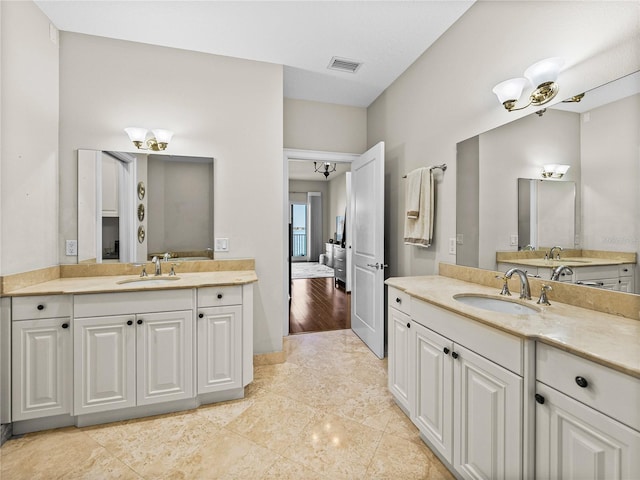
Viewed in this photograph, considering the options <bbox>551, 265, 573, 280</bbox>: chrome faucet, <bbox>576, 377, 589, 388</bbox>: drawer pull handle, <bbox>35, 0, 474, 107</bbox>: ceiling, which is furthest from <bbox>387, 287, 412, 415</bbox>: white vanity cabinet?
<bbox>35, 0, 474, 107</bbox>: ceiling

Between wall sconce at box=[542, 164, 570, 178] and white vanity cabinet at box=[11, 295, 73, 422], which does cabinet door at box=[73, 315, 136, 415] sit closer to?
white vanity cabinet at box=[11, 295, 73, 422]

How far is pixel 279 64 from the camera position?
2.69 m

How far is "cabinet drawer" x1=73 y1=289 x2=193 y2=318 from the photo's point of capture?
1807 millimetres

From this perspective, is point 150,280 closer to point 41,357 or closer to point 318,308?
point 41,357

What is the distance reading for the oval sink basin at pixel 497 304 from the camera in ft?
4.87

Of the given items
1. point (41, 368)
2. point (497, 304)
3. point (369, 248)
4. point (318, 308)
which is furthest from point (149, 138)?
point (318, 308)

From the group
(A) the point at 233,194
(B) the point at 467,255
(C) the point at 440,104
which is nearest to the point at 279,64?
(A) the point at 233,194

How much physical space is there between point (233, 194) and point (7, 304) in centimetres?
161

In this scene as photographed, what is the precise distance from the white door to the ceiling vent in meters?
0.75

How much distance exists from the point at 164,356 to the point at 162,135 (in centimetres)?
171

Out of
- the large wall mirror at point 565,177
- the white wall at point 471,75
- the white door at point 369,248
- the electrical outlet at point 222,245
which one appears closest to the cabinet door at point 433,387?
the large wall mirror at point 565,177

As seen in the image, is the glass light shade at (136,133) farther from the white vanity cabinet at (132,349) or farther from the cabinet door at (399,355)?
the cabinet door at (399,355)

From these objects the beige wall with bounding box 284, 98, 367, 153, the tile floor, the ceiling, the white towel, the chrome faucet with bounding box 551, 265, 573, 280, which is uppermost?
the ceiling

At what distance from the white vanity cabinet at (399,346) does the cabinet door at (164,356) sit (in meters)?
1.37
